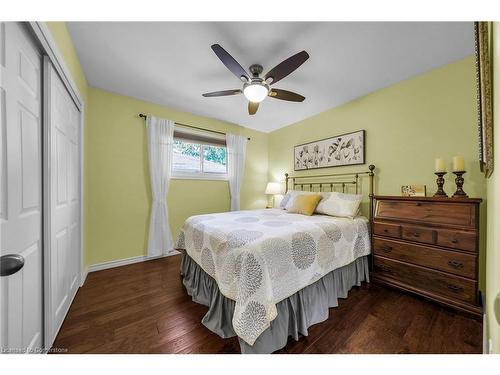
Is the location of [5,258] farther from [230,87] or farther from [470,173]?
[470,173]

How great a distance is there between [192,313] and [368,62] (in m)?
3.03

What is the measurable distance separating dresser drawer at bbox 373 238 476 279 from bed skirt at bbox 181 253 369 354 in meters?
0.35

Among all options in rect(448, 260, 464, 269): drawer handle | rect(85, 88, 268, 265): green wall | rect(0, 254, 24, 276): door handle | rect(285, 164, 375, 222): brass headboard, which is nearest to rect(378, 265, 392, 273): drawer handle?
rect(448, 260, 464, 269): drawer handle

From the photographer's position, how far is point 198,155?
3.41 metres

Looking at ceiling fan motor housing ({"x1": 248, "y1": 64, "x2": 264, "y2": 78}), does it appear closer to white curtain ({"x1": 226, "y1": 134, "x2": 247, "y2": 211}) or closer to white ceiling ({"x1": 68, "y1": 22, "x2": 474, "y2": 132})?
white ceiling ({"x1": 68, "y1": 22, "x2": 474, "y2": 132})

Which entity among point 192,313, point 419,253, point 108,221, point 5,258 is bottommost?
point 192,313

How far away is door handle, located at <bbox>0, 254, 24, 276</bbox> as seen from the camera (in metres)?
0.62

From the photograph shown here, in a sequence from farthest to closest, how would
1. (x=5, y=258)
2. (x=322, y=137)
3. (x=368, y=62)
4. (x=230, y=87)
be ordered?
(x=322, y=137)
(x=230, y=87)
(x=368, y=62)
(x=5, y=258)

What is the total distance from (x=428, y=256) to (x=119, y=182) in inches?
149

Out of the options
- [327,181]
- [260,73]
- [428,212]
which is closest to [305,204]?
[327,181]

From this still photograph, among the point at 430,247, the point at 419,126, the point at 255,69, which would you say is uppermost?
the point at 255,69

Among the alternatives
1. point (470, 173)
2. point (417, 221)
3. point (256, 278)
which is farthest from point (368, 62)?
point (256, 278)

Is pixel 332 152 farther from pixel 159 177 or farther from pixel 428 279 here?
pixel 159 177
